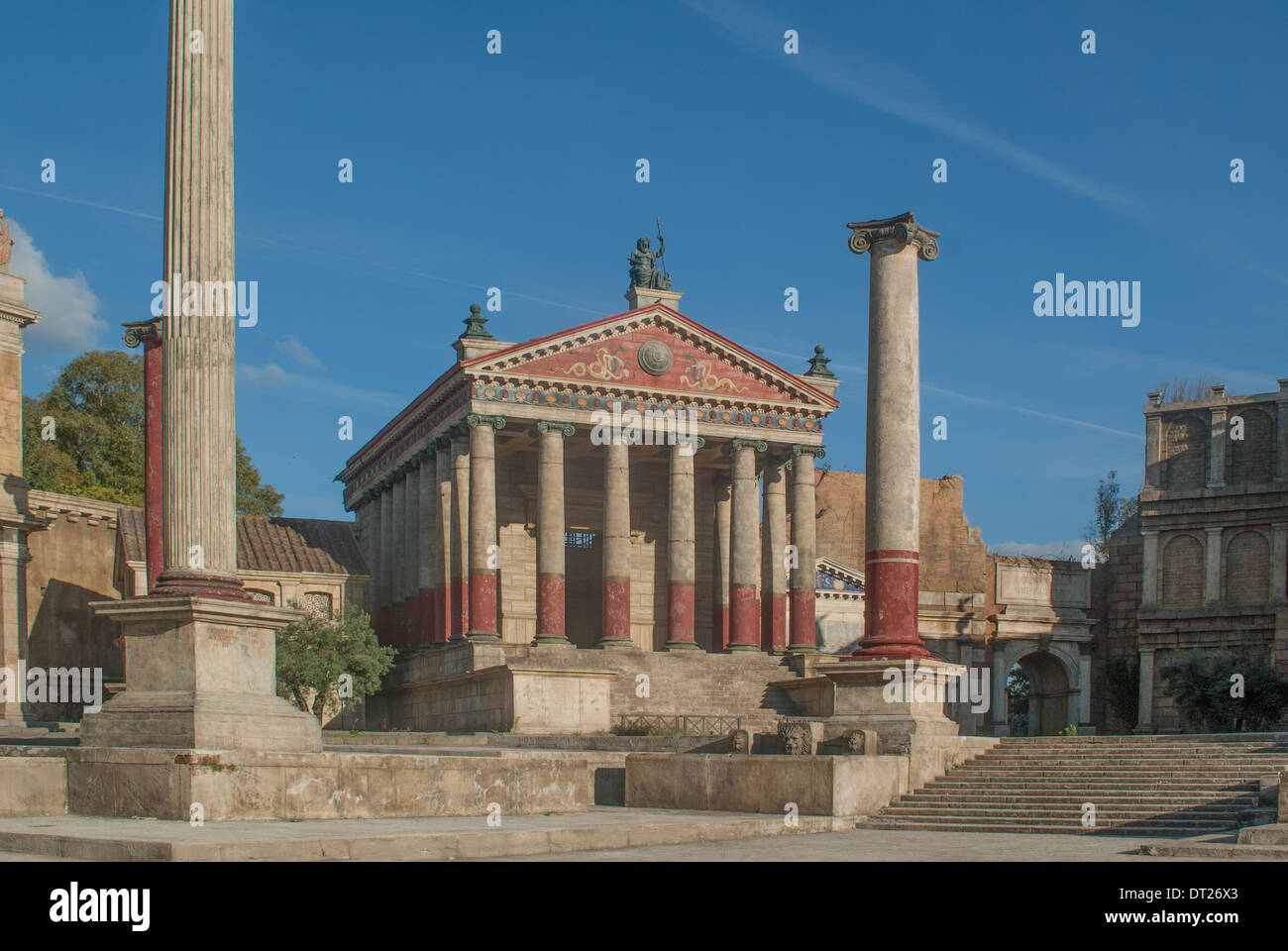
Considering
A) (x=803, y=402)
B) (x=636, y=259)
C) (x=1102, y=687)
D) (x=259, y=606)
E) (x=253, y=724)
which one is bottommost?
(x=1102, y=687)

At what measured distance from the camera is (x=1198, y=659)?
5044 centimetres

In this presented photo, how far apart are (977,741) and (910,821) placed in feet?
13.4

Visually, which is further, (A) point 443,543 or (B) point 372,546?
(B) point 372,546

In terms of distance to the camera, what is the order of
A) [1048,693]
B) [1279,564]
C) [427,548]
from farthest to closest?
[1048,693], [427,548], [1279,564]

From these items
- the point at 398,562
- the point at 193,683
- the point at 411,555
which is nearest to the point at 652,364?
the point at 411,555

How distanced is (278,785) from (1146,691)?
4481cm

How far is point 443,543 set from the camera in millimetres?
53219

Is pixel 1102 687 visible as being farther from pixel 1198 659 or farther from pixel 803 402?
pixel 803 402

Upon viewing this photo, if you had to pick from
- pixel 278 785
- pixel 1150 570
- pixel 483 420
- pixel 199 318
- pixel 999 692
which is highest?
pixel 483 420

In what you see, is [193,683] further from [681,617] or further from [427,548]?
[427,548]

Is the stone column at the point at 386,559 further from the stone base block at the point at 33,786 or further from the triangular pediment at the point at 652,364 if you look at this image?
the stone base block at the point at 33,786

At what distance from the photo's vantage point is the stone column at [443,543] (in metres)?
52.2

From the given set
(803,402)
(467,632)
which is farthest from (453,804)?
(803,402)

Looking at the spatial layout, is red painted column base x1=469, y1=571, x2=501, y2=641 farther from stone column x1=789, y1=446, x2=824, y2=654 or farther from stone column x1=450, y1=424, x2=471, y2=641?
stone column x1=789, y1=446, x2=824, y2=654
